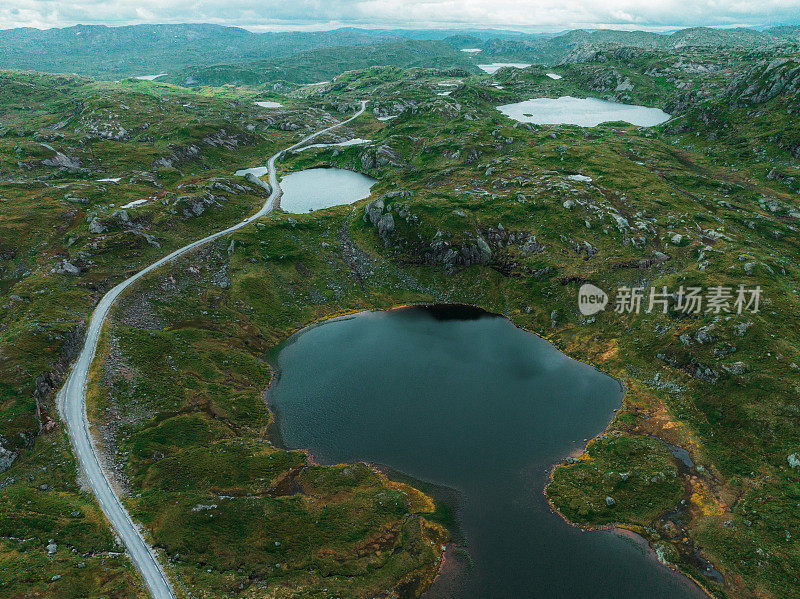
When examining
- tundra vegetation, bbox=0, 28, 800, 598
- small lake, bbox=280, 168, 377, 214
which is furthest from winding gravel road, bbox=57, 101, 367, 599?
small lake, bbox=280, 168, 377, 214

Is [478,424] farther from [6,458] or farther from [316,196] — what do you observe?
[316,196]

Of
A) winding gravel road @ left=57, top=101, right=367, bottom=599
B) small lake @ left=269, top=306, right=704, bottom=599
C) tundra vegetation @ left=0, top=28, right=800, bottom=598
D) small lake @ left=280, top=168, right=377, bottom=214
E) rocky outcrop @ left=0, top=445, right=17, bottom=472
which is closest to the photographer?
winding gravel road @ left=57, top=101, right=367, bottom=599

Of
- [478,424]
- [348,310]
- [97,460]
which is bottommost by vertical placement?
[478,424]

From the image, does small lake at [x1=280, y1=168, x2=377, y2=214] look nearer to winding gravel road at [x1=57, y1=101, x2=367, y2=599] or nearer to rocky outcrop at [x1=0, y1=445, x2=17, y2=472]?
winding gravel road at [x1=57, y1=101, x2=367, y2=599]

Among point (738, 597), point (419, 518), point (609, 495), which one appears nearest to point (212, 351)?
point (419, 518)

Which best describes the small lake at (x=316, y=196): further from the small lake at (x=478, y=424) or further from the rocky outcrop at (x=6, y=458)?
the rocky outcrop at (x=6, y=458)

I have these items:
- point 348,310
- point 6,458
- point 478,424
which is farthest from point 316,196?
point 6,458

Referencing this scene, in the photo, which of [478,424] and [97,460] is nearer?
[97,460]

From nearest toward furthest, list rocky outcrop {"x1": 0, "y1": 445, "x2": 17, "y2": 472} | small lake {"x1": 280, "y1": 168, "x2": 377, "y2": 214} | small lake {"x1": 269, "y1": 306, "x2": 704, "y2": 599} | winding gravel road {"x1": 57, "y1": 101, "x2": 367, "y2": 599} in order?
winding gravel road {"x1": 57, "y1": 101, "x2": 367, "y2": 599} → small lake {"x1": 269, "y1": 306, "x2": 704, "y2": 599} → rocky outcrop {"x1": 0, "y1": 445, "x2": 17, "y2": 472} → small lake {"x1": 280, "y1": 168, "x2": 377, "y2": 214}
